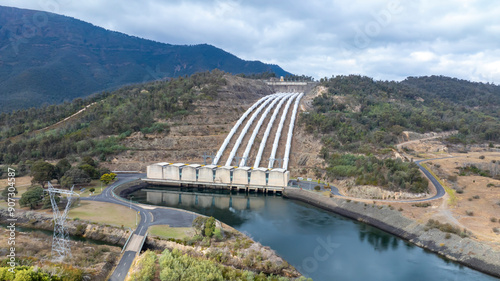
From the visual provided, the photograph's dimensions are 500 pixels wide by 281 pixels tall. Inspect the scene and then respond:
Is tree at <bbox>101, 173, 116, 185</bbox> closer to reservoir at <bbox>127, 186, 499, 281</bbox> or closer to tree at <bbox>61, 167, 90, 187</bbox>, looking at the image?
tree at <bbox>61, 167, 90, 187</bbox>

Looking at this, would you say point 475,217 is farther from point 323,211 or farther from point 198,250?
point 198,250

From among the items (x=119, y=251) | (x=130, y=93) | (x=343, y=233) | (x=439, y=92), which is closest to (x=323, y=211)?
(x=343, y=233)

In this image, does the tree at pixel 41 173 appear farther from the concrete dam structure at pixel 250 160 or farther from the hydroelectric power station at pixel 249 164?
the concrete dam structure at pixel 250 160

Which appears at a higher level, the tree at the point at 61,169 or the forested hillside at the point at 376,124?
the forested hillside at the point at 376,124

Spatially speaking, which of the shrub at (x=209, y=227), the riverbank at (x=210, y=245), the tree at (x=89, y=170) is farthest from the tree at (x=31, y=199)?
the shrub at (x=209, y=227)

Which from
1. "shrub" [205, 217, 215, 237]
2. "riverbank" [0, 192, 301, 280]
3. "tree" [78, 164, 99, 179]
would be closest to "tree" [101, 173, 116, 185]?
"tree" [78, 164, 99, 179]

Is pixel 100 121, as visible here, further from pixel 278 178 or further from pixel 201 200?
pixel 278 178

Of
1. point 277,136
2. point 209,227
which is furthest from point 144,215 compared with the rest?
point 277,136
